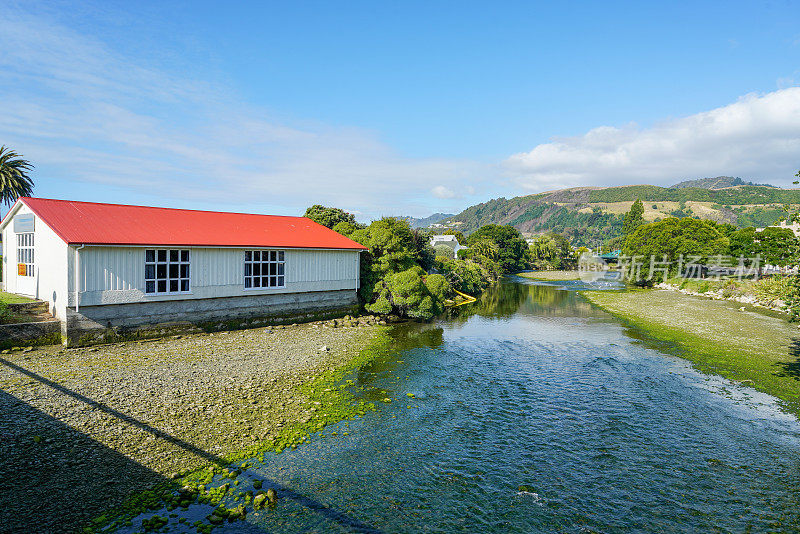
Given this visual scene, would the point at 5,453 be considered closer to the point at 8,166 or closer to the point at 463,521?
the point at 463,521

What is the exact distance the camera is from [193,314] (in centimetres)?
2431

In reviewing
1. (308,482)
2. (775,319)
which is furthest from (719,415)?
(775,319)

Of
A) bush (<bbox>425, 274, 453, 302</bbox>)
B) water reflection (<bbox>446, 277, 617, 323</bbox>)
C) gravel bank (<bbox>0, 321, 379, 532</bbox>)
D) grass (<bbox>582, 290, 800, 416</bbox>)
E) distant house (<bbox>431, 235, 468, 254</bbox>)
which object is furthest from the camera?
distant house (<bbox>431, 235, 468, 254</bbox>)

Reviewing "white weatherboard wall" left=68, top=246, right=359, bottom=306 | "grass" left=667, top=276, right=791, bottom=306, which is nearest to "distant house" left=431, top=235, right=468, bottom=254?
"grass" left=667, top=276, right=791, bottom=306

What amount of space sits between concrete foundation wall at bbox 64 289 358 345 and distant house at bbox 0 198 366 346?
0.06m

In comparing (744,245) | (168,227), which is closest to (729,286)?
(744,245)

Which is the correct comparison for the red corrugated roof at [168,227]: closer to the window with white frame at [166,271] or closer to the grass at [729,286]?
the window with white frame at [166,271]

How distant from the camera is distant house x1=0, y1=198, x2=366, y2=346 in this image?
67.2ft

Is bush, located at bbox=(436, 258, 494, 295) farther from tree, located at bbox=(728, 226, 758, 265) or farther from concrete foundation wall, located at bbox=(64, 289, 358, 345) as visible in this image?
tree, located at bbox=(728, 226, 758, 265)

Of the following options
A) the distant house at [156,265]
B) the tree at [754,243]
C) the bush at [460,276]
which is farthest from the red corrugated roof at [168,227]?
the tree at [754,243]

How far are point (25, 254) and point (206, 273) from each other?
9824 mm

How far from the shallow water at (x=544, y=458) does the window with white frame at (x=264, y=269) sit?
11547 millimetres

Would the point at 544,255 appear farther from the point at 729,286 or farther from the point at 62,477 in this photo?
the point at 62,477

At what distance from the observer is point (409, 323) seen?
3281 centimetres
